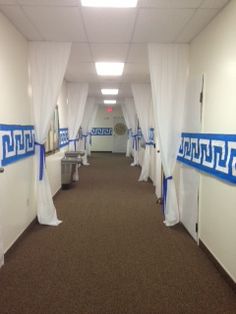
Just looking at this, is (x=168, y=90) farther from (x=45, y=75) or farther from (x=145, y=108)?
(x=145, y=108)

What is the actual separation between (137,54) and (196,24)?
1.45 metres

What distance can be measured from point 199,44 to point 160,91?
0.77 meters

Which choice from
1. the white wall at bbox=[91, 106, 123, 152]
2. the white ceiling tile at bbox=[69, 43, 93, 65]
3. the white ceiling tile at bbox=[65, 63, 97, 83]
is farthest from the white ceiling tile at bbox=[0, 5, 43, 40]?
the white wall at bbox=[91, 106, 123, 152]

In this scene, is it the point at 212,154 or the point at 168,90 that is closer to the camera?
the point at 212,154

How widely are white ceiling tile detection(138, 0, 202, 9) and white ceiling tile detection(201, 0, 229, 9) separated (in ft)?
0.18

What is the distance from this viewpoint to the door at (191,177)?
3.42 metres

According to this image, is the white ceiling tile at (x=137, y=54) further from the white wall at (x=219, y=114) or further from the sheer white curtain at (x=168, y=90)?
the white wall at (x=219, y=114)

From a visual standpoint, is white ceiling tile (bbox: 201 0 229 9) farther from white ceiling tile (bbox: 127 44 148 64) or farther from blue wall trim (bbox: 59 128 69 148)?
blue wall trim (bbox: 59 128 69 148)

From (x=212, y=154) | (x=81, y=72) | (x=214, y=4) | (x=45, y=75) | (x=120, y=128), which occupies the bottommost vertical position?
(x=212, y=154)

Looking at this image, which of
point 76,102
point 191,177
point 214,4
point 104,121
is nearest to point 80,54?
point 214,4

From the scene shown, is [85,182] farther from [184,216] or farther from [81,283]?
[81,283]

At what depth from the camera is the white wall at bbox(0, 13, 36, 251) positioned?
2893 millimetres

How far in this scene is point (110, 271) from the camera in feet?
8.98

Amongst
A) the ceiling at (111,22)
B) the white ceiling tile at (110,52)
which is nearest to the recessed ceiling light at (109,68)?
the white ceiling tile at (110,52)
